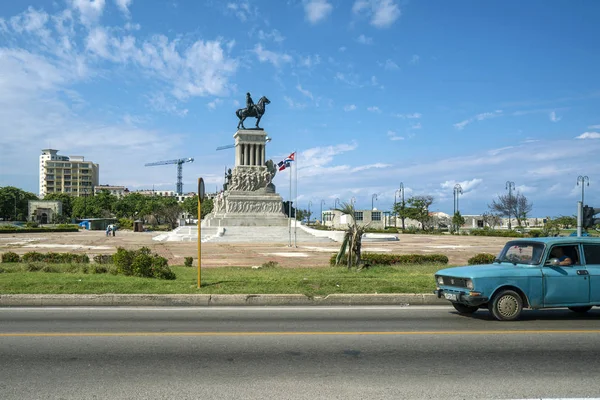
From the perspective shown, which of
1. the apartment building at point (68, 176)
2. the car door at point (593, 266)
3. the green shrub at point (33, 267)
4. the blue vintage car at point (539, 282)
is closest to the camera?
the blue vintage car at point (539, 282)

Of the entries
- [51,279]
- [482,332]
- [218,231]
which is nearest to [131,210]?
[218,231]

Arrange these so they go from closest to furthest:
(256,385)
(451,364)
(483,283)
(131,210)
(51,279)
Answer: (256,385)
(451,364)
(483,283)
(51,279)
(131,210)

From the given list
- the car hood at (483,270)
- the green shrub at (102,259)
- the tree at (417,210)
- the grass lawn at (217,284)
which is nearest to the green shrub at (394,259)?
the grass lawn at (217,284)

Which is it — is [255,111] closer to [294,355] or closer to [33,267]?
[33,267]

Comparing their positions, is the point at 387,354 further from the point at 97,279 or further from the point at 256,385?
the point at 97,279

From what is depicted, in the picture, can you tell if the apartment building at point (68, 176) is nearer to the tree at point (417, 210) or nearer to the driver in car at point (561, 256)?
the tree at point (417, 210)

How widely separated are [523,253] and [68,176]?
193 meters

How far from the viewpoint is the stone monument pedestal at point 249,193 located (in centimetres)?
6328

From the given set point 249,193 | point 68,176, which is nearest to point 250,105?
point 249,193

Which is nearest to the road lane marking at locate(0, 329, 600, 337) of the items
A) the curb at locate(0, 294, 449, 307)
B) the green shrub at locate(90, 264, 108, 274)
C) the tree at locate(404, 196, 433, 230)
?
the curb at locate(0, 294, 449, 307)

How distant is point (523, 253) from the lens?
34.9 feet

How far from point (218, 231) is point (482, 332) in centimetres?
4526

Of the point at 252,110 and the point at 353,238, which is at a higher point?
the point at 252,110

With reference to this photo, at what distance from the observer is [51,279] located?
14188mm
